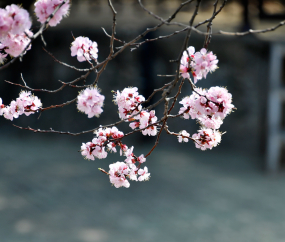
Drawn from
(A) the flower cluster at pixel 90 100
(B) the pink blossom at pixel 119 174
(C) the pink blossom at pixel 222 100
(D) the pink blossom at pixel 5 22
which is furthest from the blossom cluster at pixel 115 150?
(D) the pink blossom at pixel 5 22

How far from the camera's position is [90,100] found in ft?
3.10

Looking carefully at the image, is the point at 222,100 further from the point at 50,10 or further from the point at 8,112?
the point at 8,112

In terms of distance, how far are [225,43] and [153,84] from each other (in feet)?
3.75

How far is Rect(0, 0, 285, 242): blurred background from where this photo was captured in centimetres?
280

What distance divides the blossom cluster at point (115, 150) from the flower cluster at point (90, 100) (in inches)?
6.7

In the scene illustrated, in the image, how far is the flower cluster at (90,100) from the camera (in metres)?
0.94

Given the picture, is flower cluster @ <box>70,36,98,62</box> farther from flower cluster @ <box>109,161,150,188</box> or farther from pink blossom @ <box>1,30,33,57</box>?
flower cluster @ <box>109,161,150,188</box>

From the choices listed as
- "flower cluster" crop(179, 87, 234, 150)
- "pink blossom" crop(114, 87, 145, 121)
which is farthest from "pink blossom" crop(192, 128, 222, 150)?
"pink blossom" crop(114, 87, 145, 121)

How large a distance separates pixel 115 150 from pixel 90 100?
0.78ft

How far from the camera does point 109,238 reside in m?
2.58

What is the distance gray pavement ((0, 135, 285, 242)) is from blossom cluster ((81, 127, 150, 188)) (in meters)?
1.52

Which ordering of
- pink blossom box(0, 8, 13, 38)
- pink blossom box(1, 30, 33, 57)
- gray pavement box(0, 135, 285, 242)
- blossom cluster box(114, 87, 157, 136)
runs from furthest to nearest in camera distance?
gray pavement box(0, 135, 285, 242), blossom cluster box(114, 87, 157, 136), pink blossom box(1, 30, 33, 57), pink blossom box(0, 8, 13, 38)

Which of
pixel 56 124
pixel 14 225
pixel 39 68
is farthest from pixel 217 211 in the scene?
pixel 39 68

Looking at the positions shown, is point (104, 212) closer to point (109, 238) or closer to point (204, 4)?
point (109, 238)
